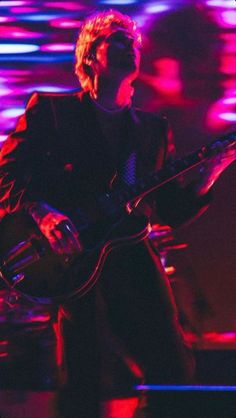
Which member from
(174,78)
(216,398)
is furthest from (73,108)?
(216,398)

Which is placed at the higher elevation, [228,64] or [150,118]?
[228,64]

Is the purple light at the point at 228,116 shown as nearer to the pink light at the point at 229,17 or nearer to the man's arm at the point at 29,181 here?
the pink light at the point at 229,17

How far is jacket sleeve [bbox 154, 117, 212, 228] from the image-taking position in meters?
2.13

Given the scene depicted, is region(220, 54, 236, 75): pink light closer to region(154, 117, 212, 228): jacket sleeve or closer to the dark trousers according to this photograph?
region(154, 117, 212, 228): jacket sleeve

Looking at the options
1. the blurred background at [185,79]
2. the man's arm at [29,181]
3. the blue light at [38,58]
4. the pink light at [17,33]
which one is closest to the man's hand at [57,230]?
the man's arm at [29,181]

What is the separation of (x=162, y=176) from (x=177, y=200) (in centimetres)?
14

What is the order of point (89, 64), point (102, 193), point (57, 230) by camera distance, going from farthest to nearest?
point (89, 64), point (102, 193), point (57, 230)

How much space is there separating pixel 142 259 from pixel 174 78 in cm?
82

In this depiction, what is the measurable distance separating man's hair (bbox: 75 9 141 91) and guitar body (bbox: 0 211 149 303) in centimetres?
59

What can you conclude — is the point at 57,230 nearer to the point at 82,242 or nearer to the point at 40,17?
the point at 82,242

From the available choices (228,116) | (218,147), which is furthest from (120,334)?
(228,116)

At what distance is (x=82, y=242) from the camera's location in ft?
6.57

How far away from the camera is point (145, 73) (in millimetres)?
2385

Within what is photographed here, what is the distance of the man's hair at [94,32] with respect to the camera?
2.16 metres
